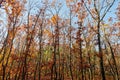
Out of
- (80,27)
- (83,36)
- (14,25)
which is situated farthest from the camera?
(83,36)

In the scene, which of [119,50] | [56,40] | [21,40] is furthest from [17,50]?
[119,50]

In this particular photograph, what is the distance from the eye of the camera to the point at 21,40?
90.1 ft

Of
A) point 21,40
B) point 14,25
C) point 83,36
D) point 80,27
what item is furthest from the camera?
point 21,40

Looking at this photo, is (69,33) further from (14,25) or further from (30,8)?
(14,25)

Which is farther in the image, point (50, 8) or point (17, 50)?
point (17, 50)

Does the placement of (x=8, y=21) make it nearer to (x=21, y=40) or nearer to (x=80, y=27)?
(x=21, y=40)

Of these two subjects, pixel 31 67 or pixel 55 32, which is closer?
pixel 55 32

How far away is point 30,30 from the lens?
23.0m

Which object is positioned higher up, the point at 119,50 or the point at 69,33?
the point at 69,33

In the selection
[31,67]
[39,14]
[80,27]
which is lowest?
[31,67]

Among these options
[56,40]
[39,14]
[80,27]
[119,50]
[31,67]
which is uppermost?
[39,14]

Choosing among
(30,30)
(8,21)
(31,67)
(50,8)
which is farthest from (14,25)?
(31,67)

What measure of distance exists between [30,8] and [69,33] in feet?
22.3

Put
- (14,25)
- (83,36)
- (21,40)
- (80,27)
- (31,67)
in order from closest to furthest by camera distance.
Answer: (14,25), (80,27), (83,36), (21,40), (31,67)
